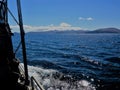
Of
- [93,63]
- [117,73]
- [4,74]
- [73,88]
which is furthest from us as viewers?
[93,63]

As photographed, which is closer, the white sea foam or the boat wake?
the white sea foam

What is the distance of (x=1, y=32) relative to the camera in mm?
14367

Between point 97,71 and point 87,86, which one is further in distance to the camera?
point 97,71

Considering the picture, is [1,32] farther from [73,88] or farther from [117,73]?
[117,73]

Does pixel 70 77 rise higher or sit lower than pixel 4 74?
lower

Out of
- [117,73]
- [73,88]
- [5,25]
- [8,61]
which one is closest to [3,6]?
[5,25]

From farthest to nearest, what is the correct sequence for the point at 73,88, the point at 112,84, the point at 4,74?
the point at 112,84 < the point at 73,88 < the point at 4,74

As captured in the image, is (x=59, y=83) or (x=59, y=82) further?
(x=59, y=82)

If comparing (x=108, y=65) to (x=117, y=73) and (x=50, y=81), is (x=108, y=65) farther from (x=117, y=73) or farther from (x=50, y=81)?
(x=50, y=81)

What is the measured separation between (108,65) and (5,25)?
29.7 m

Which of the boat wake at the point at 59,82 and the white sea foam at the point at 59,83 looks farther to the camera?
the boat wake at the point at 59,82

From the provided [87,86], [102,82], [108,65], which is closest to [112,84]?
[102,82]

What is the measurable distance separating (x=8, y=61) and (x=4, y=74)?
81 cm

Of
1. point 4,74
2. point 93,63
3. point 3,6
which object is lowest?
point 93,63
